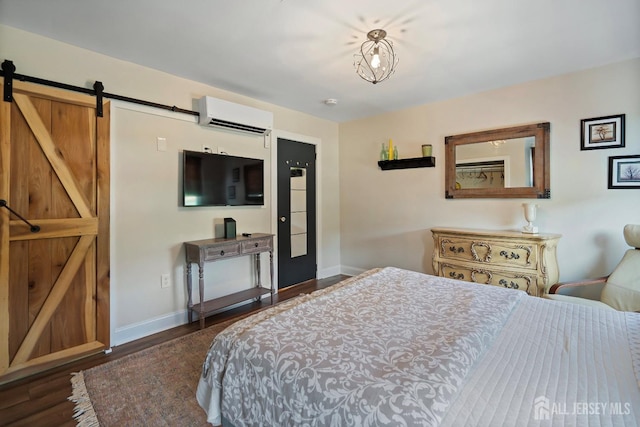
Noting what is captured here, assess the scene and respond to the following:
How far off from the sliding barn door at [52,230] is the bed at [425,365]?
5.73 ft

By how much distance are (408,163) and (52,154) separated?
368cm

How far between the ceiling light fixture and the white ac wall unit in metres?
1.26

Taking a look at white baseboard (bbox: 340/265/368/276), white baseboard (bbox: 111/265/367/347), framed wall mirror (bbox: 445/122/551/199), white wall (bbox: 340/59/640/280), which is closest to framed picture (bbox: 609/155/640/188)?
white wall (bbox: 340/59/640/280)

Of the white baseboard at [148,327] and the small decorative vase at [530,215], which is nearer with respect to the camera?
the white baseboard at [148,327]

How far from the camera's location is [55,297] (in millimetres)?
2281

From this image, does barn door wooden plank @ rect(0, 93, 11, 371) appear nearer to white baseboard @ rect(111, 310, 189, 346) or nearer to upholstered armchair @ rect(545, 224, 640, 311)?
white baseboard @ rect(111, 310, 189, 346)

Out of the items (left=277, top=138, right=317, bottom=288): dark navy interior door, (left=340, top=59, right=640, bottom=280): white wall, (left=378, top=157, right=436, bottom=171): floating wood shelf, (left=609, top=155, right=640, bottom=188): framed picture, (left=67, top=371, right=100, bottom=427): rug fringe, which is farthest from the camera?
(left=277, top=138, right=317, bottom=288): dark navy interior door

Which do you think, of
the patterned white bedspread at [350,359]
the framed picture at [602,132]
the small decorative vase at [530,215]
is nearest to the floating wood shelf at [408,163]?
the small decorative vase at [530,215]

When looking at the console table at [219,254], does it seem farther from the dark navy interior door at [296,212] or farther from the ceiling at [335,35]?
the ceiling at [335,35]

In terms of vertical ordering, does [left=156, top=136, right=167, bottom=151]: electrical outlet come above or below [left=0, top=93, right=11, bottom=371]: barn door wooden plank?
above

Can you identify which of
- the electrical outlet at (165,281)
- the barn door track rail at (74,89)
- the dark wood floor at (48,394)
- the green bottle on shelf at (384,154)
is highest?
the barn door track rail at (74,89)

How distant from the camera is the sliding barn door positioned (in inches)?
82.4

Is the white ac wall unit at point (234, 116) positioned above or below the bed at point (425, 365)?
above

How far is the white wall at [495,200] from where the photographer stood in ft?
8.87
